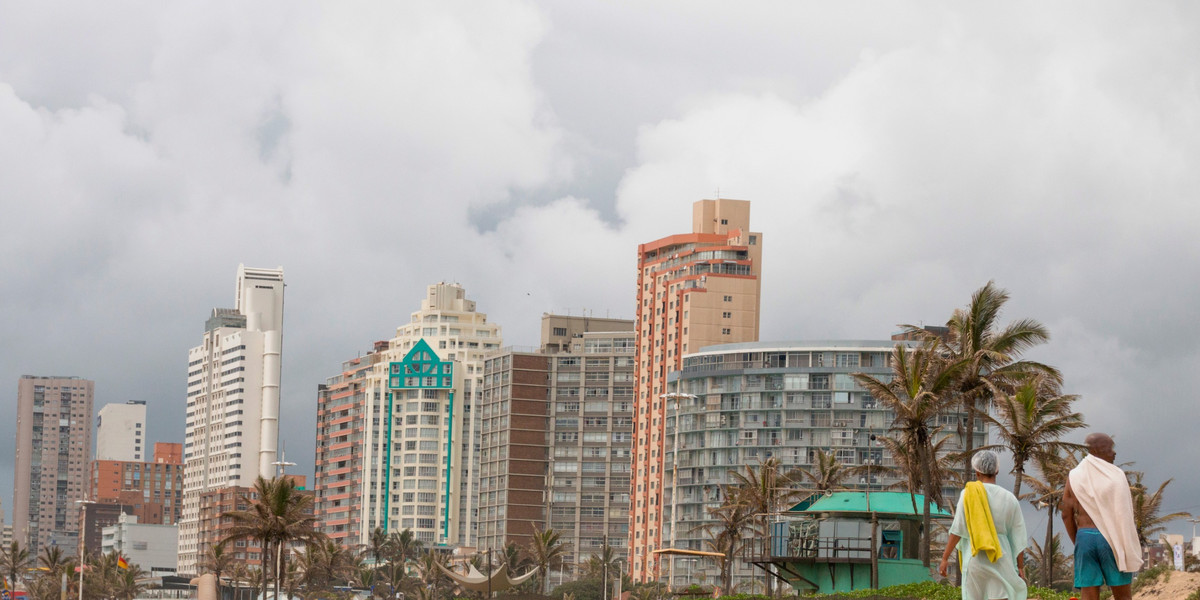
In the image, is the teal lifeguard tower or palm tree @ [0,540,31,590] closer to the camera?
the teal lifeguard tower

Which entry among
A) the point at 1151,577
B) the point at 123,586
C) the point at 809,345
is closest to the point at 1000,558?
the point at 1151,577

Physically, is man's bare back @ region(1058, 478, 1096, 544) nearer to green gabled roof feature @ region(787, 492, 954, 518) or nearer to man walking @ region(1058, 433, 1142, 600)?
man walking @ region(1058, 433, 1142, 600)

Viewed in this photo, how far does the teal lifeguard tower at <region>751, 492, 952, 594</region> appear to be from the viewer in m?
46.9

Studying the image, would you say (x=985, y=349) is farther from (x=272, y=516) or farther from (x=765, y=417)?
(x=765, y=417)

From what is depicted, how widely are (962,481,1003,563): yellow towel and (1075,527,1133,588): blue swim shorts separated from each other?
0.73 meters

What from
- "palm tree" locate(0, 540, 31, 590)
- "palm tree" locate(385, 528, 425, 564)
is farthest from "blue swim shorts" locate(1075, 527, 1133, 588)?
"palm tree" locate(385, 528, 425, 564)

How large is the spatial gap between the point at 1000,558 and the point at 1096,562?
82cm

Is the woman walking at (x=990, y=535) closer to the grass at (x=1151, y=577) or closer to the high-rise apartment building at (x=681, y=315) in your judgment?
the grass at (x=1151, y=577)

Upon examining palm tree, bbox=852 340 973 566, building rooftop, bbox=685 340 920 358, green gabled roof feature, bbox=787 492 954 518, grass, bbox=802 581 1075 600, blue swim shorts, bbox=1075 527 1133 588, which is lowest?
grass, bbox=802 581 1075 600

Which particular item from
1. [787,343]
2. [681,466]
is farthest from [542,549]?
[787,343]

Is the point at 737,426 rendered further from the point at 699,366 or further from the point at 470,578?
the point at 470,578

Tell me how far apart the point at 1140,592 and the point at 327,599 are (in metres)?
123

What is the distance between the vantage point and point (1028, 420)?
45156mm

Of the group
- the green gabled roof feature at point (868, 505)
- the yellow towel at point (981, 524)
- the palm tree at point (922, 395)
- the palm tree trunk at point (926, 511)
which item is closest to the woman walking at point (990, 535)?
the yellow towel at point (981, 524)
